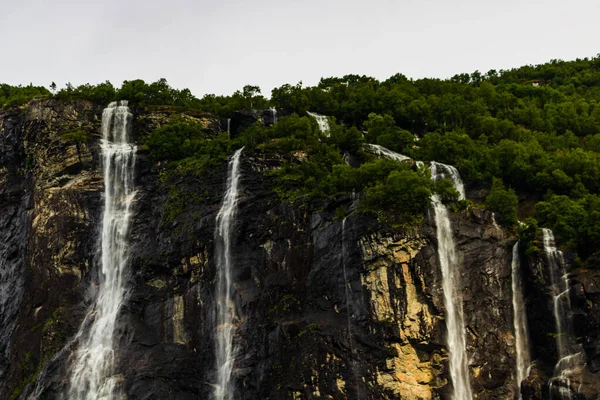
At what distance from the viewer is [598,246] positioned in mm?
52688

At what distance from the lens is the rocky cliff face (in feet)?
160

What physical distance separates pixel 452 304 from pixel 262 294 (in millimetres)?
13921

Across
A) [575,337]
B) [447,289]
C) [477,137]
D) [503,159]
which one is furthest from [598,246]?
[477,137]

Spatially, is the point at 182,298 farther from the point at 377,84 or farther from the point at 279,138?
the point at 377,84

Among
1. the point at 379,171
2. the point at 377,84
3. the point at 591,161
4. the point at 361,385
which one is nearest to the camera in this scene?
the point at 361,385

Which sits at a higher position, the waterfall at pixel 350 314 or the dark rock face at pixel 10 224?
the dark rock face at pixel 10 224

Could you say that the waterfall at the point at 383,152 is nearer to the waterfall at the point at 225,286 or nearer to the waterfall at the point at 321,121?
the waterfall at the point at 321,121

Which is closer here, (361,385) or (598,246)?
(361,385)

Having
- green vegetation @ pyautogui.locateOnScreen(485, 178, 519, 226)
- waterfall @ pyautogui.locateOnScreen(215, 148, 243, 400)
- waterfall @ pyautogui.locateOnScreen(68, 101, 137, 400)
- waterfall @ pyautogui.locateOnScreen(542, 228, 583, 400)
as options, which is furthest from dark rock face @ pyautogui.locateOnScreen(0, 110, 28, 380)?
waterfall @ pyautogui.locateOnScreen(542, 228, 583, 400)

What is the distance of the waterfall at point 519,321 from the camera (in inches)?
2002

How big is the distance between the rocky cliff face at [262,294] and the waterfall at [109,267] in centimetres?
89

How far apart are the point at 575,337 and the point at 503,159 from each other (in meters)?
21.3

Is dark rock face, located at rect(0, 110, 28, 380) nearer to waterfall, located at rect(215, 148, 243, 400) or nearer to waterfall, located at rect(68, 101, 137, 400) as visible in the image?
waterfall, located at rect(68, 101, 137, 400)

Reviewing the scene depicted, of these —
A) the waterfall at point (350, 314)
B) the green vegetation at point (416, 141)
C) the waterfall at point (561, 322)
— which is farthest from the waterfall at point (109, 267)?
the waterfall at point (561, 322)
